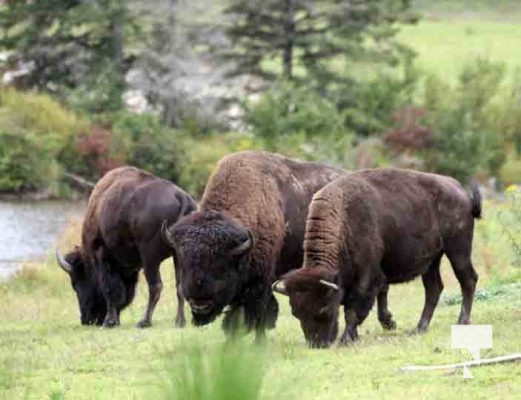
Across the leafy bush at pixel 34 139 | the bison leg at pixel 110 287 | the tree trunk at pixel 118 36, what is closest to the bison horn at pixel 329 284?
the bison leg at pixel 110 287

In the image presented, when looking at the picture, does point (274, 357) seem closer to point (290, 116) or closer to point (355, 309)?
point (355, 309)

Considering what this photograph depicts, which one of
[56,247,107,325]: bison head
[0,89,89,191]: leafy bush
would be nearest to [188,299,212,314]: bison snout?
[56,247,107,325]: bison head

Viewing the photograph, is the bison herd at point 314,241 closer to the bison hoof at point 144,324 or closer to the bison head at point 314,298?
the bison head at point 314,298

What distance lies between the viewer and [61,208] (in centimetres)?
4222

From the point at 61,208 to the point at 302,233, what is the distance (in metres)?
25.7

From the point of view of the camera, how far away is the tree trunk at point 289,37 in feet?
170

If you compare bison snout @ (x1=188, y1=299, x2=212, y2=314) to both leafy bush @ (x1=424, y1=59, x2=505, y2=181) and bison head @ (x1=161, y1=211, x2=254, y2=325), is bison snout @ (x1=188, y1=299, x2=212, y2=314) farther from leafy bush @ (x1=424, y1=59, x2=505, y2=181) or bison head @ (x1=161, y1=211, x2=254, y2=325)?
leafy bush @ (x1=424, y1=59, x2=505, y2=181)

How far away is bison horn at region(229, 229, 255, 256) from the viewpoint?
1566 cm

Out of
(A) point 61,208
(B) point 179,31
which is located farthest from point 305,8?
(A) point 61,208

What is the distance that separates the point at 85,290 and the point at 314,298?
237 inches

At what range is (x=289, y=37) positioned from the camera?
51.8 m

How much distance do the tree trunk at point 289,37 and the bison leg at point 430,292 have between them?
34263mm

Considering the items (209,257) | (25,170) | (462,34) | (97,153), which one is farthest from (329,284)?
(462,34)

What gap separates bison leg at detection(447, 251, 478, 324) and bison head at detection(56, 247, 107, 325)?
5.24 metres
